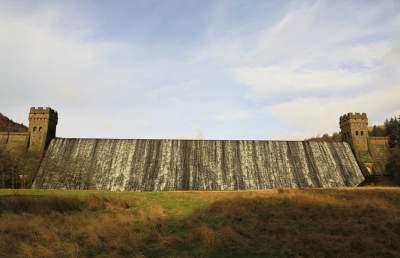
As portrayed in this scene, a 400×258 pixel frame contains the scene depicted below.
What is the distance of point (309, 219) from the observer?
22.6 metres

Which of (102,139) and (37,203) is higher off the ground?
(102,139)

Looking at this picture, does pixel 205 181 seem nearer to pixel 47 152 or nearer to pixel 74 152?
pixel 74 152

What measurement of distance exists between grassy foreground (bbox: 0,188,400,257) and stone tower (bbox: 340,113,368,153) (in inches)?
1109

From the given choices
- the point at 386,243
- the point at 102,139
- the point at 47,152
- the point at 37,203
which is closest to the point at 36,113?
the point at 47,152

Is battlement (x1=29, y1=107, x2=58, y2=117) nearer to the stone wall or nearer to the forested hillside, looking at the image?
the stone wall

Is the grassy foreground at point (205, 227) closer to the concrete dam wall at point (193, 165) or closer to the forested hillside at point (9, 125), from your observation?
the concrete dam wall at point (193, 165)

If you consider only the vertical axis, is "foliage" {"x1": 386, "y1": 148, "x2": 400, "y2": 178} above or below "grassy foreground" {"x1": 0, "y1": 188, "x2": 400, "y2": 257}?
above

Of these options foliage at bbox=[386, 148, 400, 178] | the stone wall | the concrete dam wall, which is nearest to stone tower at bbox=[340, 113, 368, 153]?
the concrete dam wall

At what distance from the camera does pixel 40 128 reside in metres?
54.5

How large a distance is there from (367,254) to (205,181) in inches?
1314

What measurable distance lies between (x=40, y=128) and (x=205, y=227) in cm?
4182

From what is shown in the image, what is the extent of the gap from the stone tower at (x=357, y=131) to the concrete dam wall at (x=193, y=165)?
65.8 inches

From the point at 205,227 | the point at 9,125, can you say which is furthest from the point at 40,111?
the point at 9,125

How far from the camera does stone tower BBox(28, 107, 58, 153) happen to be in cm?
5316
